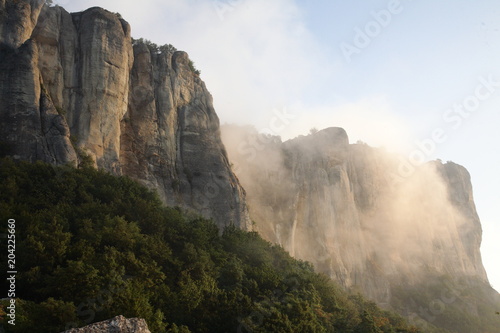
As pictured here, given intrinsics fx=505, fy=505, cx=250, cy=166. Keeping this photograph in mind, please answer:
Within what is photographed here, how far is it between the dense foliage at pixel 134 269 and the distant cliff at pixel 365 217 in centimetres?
2031

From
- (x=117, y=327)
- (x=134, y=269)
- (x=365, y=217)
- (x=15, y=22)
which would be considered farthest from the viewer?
(x=365, y=217)

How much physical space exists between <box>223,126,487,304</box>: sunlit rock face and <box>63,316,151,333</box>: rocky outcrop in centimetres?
3689

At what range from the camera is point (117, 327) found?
1706cm

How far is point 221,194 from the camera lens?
1753 inches

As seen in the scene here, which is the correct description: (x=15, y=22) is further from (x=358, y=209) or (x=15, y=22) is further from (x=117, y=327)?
(x=358, y=209)

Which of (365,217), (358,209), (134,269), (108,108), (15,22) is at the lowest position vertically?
(134,269)

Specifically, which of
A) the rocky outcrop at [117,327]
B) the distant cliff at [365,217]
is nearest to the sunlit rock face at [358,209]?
the distant cliff at [365,217]

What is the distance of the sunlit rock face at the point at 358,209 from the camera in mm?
59312

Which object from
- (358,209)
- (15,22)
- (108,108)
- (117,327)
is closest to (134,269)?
(117,327)

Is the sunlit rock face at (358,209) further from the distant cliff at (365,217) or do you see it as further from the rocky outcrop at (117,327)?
the rocky outcrop at (117,327)

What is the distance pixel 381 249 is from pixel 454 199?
21.6 metres

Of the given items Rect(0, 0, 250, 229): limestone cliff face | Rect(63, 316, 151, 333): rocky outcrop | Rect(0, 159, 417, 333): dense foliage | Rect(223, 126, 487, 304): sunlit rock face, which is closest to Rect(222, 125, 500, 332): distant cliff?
Rect(223, 126, 487, 304): sunlit rock face

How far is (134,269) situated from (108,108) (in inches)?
728

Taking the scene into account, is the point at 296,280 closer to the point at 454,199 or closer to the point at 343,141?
the point at 343,141
